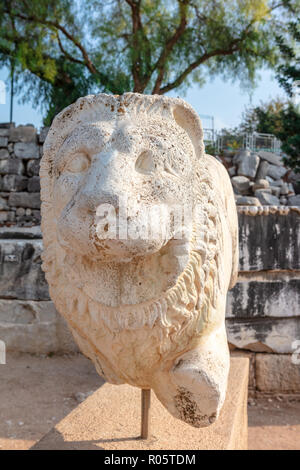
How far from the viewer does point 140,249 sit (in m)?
0.98

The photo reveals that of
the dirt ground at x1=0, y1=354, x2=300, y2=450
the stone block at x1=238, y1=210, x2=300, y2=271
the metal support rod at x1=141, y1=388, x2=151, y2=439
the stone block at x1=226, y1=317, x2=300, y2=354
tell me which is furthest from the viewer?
the stone block at x1=226, y1=317, x2=300, y2=354

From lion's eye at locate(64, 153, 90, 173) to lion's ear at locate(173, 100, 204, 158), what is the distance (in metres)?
0.30

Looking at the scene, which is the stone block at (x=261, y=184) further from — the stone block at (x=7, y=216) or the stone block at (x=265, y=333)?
the stone block at (x=265, y=333)

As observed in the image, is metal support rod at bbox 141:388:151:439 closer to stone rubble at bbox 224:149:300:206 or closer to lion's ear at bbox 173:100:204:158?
lion's ear at bbox 173:100:204:158

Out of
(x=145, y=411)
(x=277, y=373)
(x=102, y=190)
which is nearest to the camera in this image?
(x=102, y=190)

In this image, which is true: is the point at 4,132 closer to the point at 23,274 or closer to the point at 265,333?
the point at 23,274

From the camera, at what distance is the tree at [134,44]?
9.81 meters

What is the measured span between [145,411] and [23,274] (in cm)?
268

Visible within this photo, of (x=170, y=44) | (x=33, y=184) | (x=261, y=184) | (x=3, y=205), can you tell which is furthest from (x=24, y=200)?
(x=261, y=184)

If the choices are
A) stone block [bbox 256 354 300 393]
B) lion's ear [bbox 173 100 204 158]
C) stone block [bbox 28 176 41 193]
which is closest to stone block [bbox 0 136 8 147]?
stone block [bbox 28 176 41 193]

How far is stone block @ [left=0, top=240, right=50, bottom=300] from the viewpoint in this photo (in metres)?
3.97

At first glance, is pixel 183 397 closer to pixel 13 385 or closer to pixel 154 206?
pixel 154 206

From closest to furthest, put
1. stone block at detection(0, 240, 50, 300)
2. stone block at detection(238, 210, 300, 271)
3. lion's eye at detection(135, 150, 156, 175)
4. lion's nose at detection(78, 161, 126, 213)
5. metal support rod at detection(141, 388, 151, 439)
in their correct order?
lion's nose at detection(78, 161, 126, 213), lion's eye at detection(135, 150, 156, 175), metal support rod at detection(141, 388, 151, 439), stone block at detection(238, 210, 300, 271), stone block at detection(0, 240, 50, 300)

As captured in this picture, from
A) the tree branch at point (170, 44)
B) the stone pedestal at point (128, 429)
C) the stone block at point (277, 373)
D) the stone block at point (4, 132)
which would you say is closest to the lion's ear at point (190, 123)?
the stone pedestal at point (128, 429)
